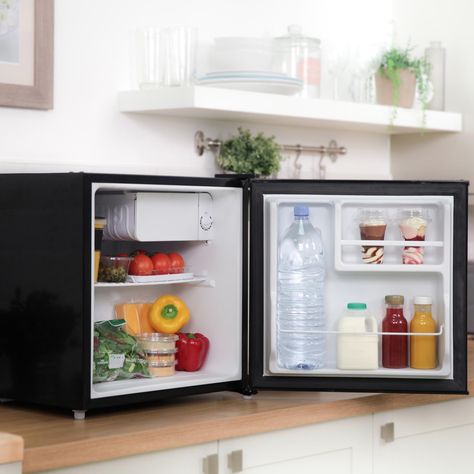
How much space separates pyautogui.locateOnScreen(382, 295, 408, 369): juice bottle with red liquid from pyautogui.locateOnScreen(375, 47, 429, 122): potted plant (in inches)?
33.8

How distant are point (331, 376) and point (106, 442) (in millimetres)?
600

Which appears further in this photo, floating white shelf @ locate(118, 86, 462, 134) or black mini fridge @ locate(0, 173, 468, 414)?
floating white shelf @ locate(118, 86, 462, 134)

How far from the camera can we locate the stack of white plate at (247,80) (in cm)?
258

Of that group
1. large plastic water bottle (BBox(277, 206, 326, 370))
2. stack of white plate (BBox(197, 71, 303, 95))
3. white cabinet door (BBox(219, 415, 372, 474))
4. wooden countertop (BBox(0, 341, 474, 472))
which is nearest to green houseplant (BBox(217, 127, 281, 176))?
stack of white plate (BBox(197, 71, 303, 95))

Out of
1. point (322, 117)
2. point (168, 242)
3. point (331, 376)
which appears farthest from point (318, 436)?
point (322, 117)

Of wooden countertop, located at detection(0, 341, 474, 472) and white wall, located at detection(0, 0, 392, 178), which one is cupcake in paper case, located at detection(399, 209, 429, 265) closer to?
wooden countertop, located at detection(0, 341, 474, 472)

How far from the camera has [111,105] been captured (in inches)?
103

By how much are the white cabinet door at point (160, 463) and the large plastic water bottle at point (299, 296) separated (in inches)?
13.7

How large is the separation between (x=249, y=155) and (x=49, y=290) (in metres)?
0.89

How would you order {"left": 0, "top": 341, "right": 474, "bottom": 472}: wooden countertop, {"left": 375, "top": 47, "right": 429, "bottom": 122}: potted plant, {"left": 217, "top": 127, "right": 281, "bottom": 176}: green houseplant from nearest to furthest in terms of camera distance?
1. {"left": 0, "top": 341, "right": 474, "bottom": 472}: wooden countertop
2. {"left": 217, "top": 127, "right": 281, "bottom": 176}: green houseplant
3. {"left": 375, "top": 47, "right": 429, "bottom": 122}: potted plant

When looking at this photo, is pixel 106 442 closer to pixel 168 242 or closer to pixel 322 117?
pixel 168 242

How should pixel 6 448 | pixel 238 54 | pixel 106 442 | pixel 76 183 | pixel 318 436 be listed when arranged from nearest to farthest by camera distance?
pixel 6 448 → pixel 106 442 → pixel 76 183 → pixel 318 436 → pixel 238 54

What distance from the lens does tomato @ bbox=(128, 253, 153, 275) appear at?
2.30m

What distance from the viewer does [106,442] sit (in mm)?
1886
